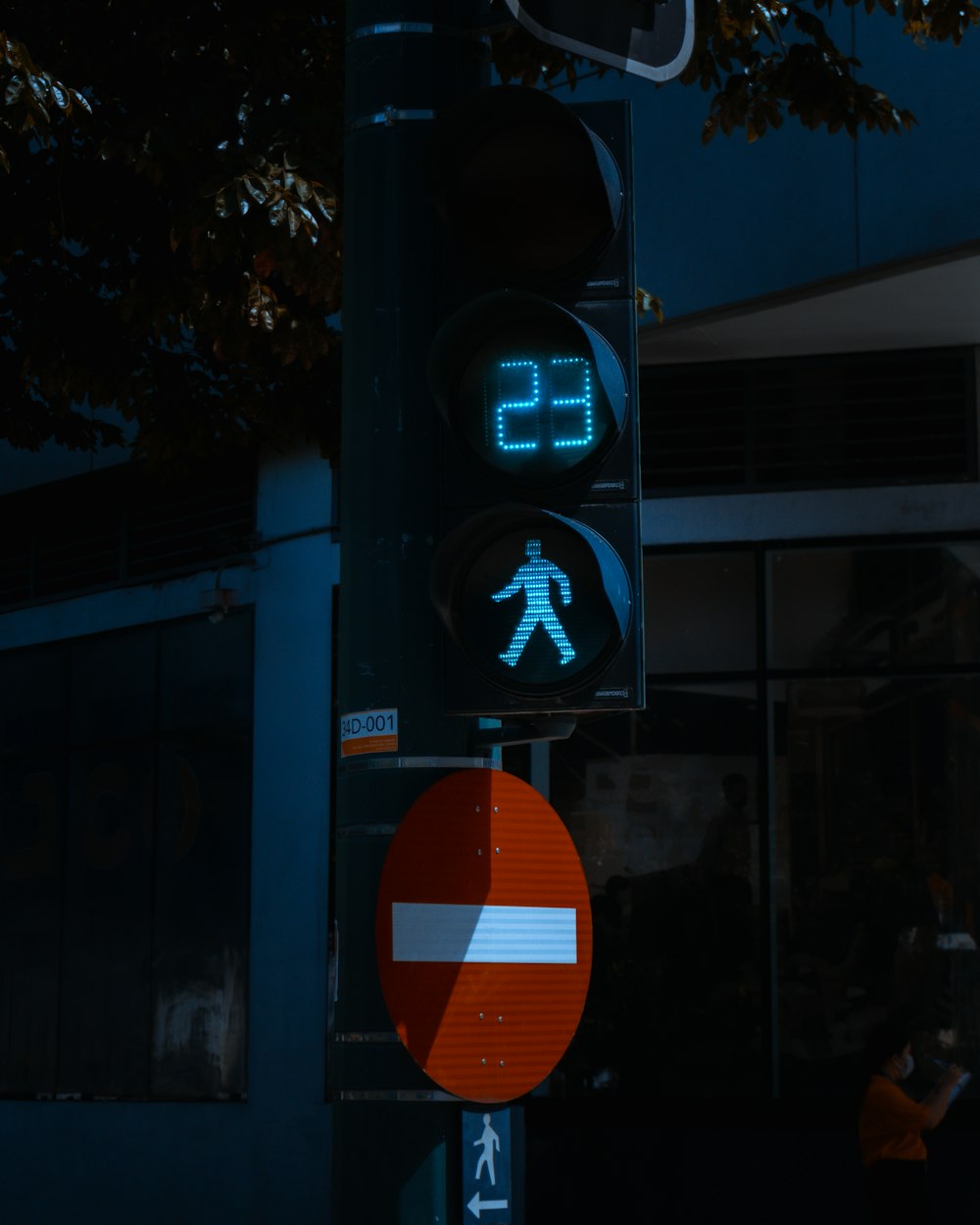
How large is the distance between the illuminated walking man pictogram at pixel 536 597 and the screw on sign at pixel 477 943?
38 cm

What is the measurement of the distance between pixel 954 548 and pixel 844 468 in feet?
2.80

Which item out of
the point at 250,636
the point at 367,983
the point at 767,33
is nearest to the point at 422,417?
the point at 367,983

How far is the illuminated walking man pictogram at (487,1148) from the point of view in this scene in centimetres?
368

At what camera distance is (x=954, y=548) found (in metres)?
11.6

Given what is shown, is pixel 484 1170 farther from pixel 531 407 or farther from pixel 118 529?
pixel 118 529

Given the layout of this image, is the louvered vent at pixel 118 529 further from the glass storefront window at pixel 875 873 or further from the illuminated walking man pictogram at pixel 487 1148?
the illuminated walking man pictogram at pixel 487 1148

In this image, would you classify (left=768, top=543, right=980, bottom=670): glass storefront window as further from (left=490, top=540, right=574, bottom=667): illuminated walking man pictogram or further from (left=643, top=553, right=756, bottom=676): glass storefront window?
(left=490, top=540, right=574, bottom=667): illuminated walking man pictogram

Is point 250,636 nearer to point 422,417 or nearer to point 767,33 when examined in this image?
point 767,33

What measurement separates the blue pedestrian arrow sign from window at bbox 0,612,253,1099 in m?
9.52

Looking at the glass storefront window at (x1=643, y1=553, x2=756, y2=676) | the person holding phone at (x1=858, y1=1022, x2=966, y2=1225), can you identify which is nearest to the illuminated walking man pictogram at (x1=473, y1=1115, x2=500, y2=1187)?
the person holding phone at (x1=858, y1=1022, x2=966, y2=1225)

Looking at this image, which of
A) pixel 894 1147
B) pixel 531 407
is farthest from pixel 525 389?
pixel 894 1147

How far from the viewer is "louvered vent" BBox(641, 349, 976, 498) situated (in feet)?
38.6

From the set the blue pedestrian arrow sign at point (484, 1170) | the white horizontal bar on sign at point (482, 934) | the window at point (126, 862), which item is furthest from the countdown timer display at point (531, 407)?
the window at point (126, 862)

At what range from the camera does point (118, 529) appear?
15219 mm
